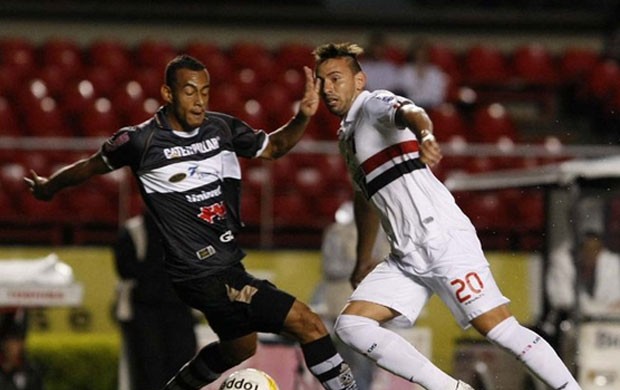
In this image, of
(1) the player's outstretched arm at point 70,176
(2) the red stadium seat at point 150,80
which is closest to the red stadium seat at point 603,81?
(2) the red stadium seat at point 150,80

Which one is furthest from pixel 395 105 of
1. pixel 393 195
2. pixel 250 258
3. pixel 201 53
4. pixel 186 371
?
pixel 201 53

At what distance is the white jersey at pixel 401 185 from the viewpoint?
858 cm

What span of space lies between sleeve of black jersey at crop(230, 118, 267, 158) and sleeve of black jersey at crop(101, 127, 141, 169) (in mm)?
573

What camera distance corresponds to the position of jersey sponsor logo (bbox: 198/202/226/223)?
910 centimetres

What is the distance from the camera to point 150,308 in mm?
13250

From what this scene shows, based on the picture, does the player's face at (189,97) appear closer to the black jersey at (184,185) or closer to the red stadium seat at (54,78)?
the black jersey at (184,185)

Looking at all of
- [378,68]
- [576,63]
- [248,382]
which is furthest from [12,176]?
[248,382]

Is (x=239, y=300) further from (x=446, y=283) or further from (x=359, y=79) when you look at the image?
(x=359, y=79)

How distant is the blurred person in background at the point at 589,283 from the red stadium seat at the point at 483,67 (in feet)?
28.7

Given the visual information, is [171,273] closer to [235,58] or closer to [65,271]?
[65,271]

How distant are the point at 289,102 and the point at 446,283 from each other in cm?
1116

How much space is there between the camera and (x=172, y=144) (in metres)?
9.07

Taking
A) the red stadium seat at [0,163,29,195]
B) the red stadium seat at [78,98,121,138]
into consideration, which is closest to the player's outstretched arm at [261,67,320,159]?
the red stadium seat at [0,163,29,195]

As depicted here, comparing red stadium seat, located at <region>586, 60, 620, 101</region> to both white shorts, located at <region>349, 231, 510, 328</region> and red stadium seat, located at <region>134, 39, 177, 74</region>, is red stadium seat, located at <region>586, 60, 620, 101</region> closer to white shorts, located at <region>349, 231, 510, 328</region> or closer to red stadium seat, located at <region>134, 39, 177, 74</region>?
red stadium seat, located at <region>134, 39, 177, 74</region>
